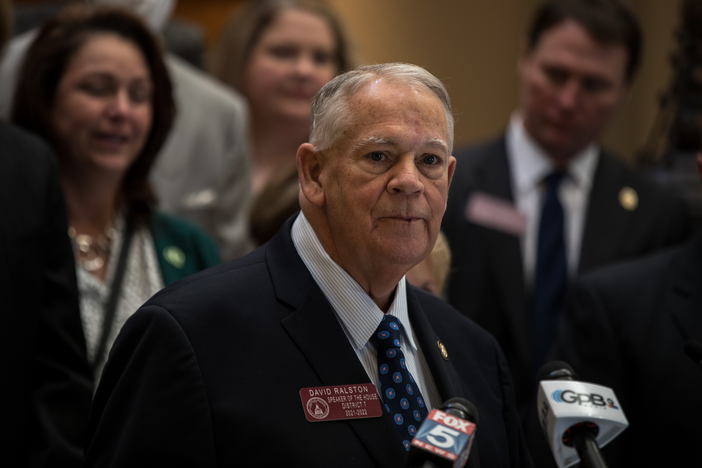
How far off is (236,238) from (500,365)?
6.14 feet

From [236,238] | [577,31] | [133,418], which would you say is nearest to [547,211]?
[577,31]

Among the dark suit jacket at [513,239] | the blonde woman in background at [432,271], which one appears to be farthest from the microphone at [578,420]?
the dark suit jacket at [513,239]

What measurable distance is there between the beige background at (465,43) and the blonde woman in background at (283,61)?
1.97 meters

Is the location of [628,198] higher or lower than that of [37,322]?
lower

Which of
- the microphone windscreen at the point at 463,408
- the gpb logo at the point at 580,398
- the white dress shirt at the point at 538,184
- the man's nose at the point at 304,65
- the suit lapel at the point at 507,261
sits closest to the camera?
the microphone windscreen at the point at 463,408

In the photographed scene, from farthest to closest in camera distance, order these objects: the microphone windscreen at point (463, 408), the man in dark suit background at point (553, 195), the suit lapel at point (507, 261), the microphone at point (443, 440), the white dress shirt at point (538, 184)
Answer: the white dress shirt at point (538, 184)
the man in dark suit background at point (553, 195)
the suit lapel at point (507, 261)
the microphone windscreen at point (463, 408)
the microphone at point (443, 440)

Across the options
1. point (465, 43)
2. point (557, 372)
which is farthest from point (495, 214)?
point (465, 43)

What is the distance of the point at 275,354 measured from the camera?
173cm

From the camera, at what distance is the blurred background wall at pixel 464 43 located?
623 centimetres

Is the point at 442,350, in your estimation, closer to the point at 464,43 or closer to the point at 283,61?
the point at 283,61

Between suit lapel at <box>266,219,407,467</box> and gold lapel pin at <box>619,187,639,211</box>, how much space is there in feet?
7.56

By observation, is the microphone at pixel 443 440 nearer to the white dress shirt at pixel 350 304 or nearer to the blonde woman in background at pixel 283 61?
the white dress shirt at pixel 350 304

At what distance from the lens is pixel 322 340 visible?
1.77 meters

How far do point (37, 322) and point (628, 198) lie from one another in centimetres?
258
